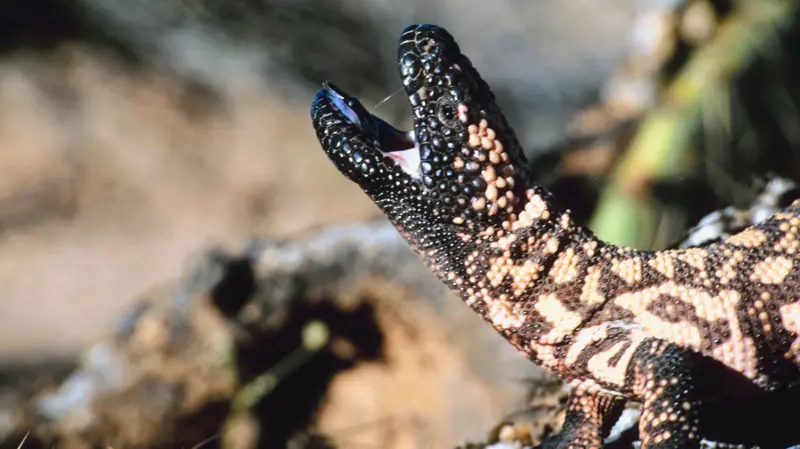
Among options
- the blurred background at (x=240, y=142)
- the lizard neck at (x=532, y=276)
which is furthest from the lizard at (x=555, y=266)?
the blurred background at (x=240, y=142)

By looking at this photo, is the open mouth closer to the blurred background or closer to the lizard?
the lizard

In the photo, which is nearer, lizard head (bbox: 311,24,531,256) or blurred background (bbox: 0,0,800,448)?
lizard head (bbox: 311,24,531,256)

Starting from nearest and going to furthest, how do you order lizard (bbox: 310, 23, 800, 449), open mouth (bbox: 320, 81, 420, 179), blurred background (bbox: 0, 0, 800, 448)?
lizard (bbox: 310, 23, 800, 449) < open mouth (bbox: 320, 81, 420, 179) < blurred background (bbox: 0, 0, 800, 448)

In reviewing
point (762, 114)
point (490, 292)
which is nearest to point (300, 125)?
point (762, 114)

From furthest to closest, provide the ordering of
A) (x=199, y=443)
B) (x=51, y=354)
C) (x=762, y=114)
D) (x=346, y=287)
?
(x=51, y=354) → (x=346, y=287) → (x=762, y=114) → (x=199, y=443)

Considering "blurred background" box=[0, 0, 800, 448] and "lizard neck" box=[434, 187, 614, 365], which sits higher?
"blurred background" box=[0, 0, 800, 448]

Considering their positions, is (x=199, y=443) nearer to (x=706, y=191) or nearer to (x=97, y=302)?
(x=706, y=191)

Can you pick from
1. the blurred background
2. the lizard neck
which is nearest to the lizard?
the lizard neck

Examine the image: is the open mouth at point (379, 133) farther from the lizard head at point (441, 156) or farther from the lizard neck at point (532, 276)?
the lizard neck at point (532, 276)

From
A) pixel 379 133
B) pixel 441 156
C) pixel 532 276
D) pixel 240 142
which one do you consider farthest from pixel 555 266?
pixel 240 142
